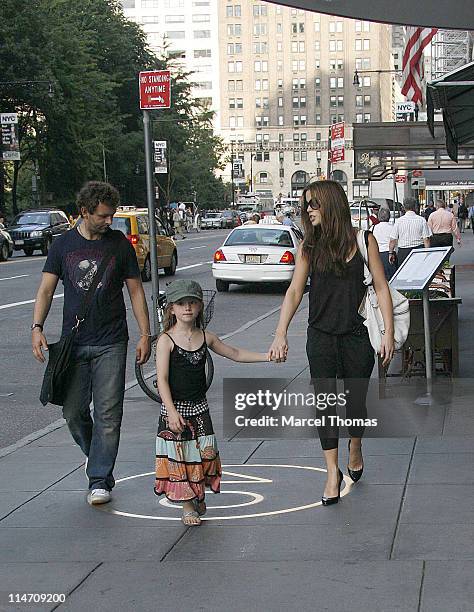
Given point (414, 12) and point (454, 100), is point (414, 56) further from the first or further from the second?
point (414, 12)

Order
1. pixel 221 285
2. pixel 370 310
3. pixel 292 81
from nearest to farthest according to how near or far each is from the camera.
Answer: pixel 370 310, pixel 221 285, pixel 292 81

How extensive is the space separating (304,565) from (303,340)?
34.1ft

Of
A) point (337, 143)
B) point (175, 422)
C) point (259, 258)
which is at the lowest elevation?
point (259, 258)

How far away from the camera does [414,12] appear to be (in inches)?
398

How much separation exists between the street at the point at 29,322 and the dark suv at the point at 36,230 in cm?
477

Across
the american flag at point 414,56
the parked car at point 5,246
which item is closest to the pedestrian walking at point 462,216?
the parked car at point 5,246

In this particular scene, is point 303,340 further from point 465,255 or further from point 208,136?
point 208,136

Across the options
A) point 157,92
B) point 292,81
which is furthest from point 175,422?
point 292,81

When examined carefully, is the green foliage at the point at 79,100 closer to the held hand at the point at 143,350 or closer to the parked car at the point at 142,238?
the parked car at the point at 142,238

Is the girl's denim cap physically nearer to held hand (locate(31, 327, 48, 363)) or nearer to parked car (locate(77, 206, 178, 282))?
held hand (locate(31, 327, 48, 363))

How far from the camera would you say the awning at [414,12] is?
1001 cm

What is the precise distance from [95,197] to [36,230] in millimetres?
38613

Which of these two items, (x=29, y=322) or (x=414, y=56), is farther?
(x=414, y=56)

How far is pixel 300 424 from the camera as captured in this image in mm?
8992
